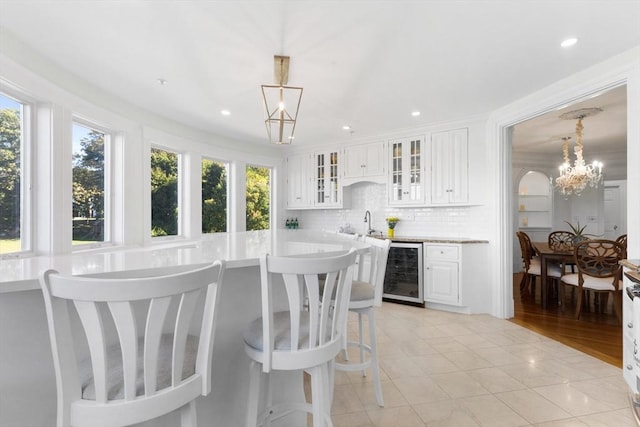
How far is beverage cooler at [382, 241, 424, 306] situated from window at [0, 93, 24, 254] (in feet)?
12.6

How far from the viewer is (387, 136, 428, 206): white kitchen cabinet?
4.48 metres

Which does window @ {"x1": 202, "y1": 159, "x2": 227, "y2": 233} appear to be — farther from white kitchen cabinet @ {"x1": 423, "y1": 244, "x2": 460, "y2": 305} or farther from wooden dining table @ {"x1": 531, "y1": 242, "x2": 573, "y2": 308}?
wooden dining table @ {"x1": 531, "y1": 242, "x2": 573, "y2": 308}

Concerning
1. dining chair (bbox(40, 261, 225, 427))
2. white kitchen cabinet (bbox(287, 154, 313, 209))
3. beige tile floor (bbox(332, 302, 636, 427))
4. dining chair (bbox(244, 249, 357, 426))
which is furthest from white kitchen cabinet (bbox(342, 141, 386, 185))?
dining chair (bbox(40, 261, 225, 427))

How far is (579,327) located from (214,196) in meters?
4.78

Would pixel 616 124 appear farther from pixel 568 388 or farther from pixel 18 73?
pixel 18 73

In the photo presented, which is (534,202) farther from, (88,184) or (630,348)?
(88,184)

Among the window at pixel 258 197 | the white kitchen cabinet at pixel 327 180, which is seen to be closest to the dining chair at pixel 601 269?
the white kitchen cabinet at pixel 327 180

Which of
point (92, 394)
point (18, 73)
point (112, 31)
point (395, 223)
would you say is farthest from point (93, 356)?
point (395, 223)

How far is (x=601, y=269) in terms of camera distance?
3.58 metres

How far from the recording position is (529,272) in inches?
185

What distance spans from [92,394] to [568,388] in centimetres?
280

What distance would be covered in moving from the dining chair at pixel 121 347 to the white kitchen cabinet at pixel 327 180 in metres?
4.44

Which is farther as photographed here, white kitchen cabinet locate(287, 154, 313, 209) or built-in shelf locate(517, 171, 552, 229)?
built-in shelf locate(517, 171, 552, 229)

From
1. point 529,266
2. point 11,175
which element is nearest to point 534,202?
point 529,266
